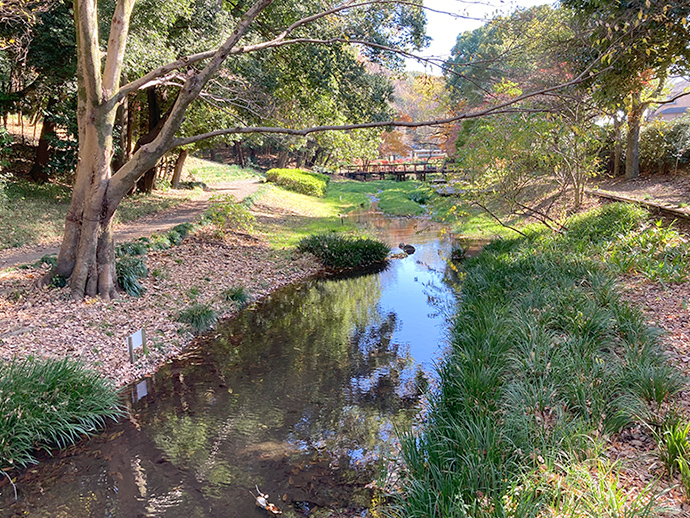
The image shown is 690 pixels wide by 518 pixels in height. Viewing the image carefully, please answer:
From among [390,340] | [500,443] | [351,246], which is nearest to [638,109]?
[351,246]

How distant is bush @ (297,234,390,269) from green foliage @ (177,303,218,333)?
15.5 feet

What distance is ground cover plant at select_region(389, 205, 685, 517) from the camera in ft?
9.89

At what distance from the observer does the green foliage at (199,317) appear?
7.64 metres

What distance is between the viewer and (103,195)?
7160 mm

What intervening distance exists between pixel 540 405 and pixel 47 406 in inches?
178

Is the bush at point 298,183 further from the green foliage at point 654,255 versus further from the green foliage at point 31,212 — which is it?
the green foliage at point 654,255

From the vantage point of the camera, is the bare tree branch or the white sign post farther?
the white sign post

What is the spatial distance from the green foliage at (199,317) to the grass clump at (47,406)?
7.58 feet

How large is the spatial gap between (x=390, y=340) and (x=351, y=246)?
17.8 ft

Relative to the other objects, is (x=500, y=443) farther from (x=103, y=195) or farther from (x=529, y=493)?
(x=103, y=195)

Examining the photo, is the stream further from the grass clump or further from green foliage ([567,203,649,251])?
green foliage ([567,203,649,251])

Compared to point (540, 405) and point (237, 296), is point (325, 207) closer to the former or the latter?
point (237, 296)

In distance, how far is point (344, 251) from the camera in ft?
41.0

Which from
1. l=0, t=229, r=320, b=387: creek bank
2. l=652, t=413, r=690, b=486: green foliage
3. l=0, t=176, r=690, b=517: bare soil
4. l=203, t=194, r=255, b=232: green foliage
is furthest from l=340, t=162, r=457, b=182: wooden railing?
l=652, t=413, r=690, b=486: green foliage
